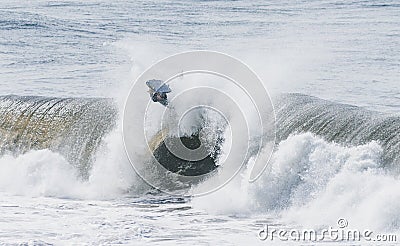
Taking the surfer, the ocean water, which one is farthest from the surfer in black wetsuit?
the ocean water

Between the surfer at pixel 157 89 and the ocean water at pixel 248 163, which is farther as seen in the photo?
the surfer at pixel 157 89

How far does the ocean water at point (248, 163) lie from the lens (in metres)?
12.9

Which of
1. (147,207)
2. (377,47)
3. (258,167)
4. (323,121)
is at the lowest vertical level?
(147,207)

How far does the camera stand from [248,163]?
14.8 metres

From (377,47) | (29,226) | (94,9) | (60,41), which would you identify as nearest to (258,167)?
(29,226)

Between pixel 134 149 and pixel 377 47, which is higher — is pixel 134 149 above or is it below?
below

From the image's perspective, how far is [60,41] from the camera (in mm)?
31281

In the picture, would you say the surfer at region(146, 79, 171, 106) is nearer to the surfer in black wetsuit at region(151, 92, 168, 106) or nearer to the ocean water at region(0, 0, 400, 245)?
the surfer in black wetsuit at region(151, 92, 168, 106)

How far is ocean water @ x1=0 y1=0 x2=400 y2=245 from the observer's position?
12875mm

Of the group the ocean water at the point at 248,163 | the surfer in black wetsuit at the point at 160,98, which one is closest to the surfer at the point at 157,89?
the surfer in black wetsuit at the point at 160,98

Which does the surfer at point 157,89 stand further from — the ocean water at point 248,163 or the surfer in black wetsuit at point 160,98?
the ocean water at point 248,163

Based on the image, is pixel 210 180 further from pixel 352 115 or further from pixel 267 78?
pixel 267 78

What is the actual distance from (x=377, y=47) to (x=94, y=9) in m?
15.9

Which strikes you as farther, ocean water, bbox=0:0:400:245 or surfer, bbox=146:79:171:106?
surfer, bbox=146:79:171:106
